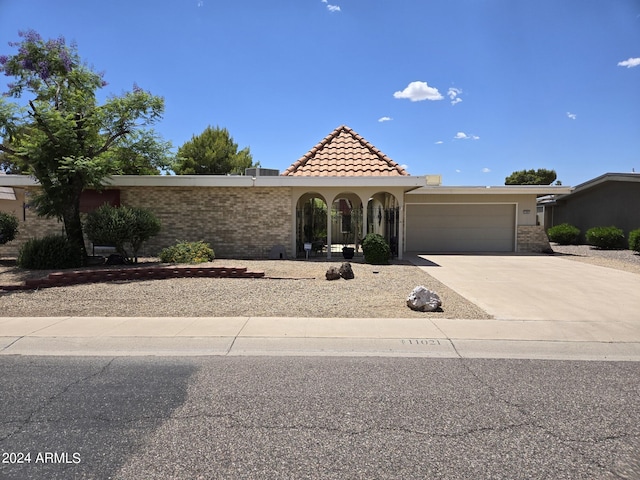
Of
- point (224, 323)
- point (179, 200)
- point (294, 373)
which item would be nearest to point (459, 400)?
point (294, 373)

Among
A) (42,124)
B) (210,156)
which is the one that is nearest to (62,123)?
(42,124)

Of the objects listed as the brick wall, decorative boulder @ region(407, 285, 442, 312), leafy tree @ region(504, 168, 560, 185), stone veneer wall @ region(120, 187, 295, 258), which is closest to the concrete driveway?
decorative boulder @ region(407, 285, 442, 312)

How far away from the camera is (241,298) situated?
8875 mm

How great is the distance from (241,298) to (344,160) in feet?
32.4

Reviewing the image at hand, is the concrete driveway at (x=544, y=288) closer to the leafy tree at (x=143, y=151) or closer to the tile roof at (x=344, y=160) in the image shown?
the tile roof at (x=344, y=160)

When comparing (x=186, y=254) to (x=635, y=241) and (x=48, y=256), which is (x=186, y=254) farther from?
(x=635, y=241)

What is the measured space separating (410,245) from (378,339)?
1551 centimetres

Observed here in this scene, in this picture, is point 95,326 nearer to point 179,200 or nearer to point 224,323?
point 224,323

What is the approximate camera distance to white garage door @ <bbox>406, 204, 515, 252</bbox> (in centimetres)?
2102

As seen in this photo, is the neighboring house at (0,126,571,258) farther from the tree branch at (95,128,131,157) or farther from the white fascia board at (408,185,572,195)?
the tree branch at (95,128,131,157)

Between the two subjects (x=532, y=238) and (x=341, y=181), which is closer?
(x=341, y=181)

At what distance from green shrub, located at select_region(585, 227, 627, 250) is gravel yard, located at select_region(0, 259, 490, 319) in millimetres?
15596

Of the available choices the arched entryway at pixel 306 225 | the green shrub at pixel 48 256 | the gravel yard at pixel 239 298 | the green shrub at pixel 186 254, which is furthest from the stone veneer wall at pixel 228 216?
the gravel yard at pixel 239 298

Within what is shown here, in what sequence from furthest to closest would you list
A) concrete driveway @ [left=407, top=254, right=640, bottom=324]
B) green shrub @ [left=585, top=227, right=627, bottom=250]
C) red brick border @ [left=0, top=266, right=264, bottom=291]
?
green shrub @ [left=585, top=227, right=627, bottom=250] < red brick border @ [left=0, top=266, right=264, bottom=291] < concrete driveway @ [left=407, top=254, right=640, bottom=324]
